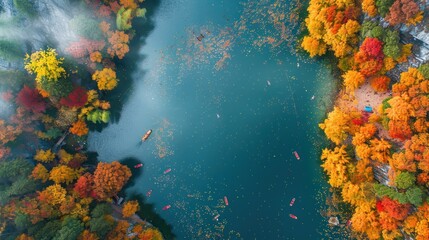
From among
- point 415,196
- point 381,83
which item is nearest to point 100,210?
point 415,196

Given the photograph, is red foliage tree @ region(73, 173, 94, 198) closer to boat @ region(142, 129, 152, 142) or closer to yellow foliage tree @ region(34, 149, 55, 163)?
yellow foliage tree @ region(34, 149, 55, 163)

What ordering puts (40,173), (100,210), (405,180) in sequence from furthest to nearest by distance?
(40,173) → (100,210) → (405,180)

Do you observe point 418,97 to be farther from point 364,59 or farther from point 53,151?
point 53,151

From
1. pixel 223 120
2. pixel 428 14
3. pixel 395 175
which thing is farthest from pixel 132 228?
pixel 428 14

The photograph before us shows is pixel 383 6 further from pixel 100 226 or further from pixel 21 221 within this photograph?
pixel 21 221

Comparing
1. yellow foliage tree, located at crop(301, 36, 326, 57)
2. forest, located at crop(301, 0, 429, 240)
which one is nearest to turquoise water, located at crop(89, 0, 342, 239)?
yellow foliage tree, located at crop(301, 36, 326, 57)

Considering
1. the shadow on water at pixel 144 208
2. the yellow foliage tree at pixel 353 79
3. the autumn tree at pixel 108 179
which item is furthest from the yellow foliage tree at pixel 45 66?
the yellow foliage tree at pixel 353 79

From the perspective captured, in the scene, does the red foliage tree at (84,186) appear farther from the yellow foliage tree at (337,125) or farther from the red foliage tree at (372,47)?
the red foliage tree at (372,47)
